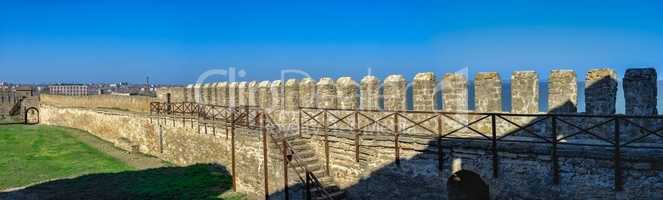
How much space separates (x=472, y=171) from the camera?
28.9ft

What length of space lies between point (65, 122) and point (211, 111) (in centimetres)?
2107

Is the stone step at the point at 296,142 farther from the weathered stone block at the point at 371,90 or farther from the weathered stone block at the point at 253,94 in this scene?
the weathered stone block at the point at 253,94

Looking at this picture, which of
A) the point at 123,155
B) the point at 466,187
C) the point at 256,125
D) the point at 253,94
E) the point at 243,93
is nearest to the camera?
the point at 466,187

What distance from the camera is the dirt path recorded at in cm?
2027

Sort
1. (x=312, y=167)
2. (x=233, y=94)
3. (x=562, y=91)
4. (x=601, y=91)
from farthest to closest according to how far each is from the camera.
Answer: (x=233, y=94), (x=312, y=167), (x=562, y=91), (x=601, y=91)

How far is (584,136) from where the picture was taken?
29.2ft

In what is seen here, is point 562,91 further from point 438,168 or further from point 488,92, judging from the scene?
point 438,168

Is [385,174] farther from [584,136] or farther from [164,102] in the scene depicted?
[164,102]

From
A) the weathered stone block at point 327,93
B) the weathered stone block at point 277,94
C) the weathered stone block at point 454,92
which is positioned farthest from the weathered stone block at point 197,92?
the weathered stone block at point 454,92

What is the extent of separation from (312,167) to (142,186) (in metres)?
6.77

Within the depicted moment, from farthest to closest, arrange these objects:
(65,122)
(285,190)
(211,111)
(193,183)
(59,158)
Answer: (65,122) < (59,158) < (211,111) < (193,183) < (285,190)

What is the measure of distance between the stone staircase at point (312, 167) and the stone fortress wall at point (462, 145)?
0.14m

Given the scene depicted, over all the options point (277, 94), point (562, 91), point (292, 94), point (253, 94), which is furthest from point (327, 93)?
point (562, 91)

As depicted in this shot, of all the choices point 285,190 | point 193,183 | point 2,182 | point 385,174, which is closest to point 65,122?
point 2,182
